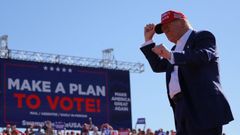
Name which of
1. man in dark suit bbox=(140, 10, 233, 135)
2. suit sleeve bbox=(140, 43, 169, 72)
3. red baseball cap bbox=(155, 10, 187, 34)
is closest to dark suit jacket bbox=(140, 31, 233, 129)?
man in dark suit bbox=(140, 10, 233, 135)

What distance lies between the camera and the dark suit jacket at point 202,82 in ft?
11.8

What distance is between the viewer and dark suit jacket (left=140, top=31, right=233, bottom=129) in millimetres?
3598

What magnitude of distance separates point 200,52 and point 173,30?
34cm

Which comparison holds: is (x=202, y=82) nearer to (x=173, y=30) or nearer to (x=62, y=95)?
(x=173, y=30)

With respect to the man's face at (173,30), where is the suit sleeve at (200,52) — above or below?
below

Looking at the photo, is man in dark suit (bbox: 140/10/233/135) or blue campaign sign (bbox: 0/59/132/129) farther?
blue campaign sign (bbox: 0/59/132/129)

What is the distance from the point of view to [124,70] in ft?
90.0

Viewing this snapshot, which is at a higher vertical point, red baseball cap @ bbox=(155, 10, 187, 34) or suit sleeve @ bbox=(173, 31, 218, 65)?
red baseball cap @ bbox=(155, 10, 187, 34)

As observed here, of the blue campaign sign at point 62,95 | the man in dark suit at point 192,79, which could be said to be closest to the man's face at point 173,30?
the man in dark suit at point 192,79

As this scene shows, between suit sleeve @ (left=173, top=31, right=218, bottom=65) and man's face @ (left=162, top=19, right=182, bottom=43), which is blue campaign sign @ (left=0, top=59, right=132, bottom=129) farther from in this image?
suit sleeve @ (left=173, top=31, right=218, bottom=65)

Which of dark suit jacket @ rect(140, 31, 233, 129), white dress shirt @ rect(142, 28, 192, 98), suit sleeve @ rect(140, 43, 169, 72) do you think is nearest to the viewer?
dark suit jacket @ rect(140, 31, 233, 129)

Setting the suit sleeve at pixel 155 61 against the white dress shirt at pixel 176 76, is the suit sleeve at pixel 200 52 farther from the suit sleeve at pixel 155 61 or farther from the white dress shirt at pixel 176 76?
the suit sleeve at pixel 155 61

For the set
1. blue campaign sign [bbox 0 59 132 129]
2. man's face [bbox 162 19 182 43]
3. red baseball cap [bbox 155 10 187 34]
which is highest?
blue campaign sign [bbox 0 59 132 129]

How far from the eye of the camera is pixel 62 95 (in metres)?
25.4
